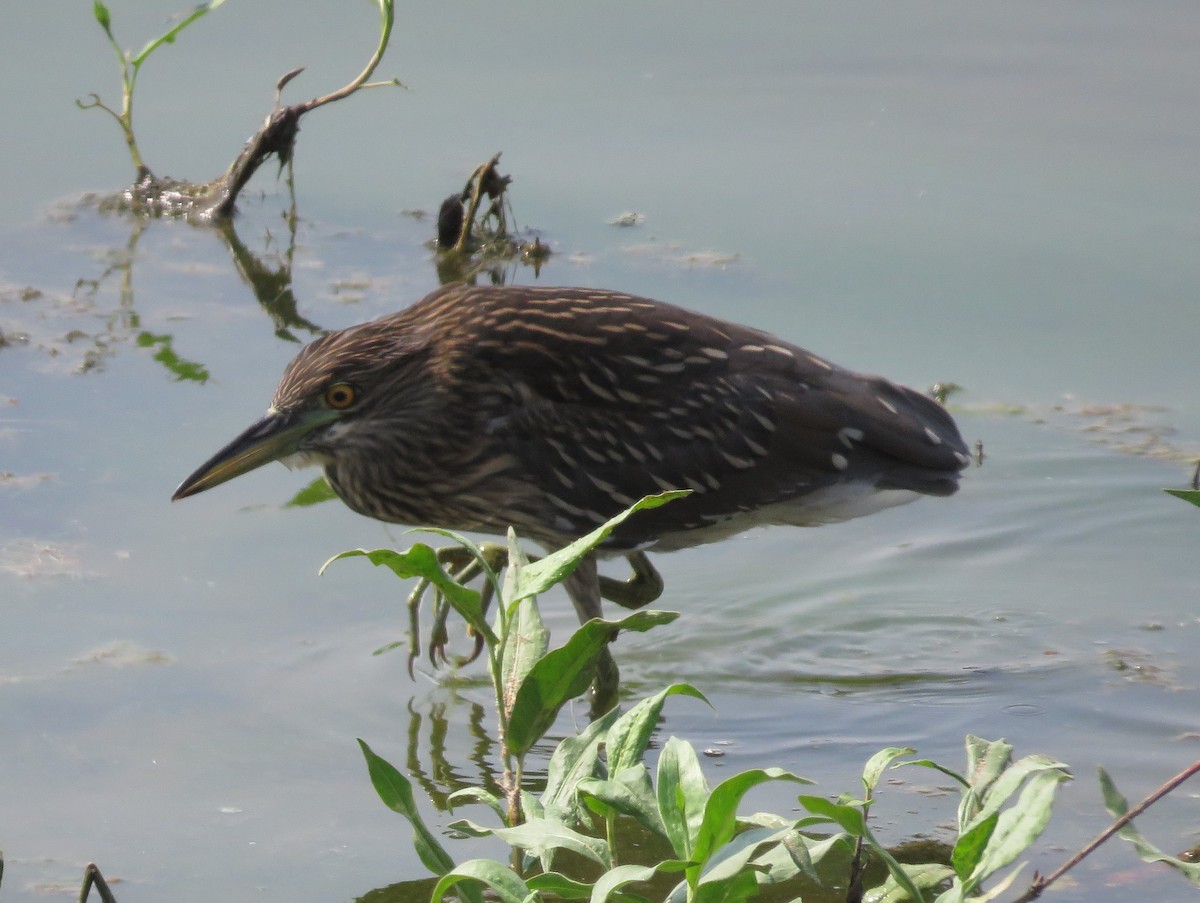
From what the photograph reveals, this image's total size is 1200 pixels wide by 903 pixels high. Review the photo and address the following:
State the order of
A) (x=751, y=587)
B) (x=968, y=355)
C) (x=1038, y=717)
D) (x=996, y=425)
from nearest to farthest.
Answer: (x=1038, y=717) < (x=751, y=587) < (x=996, y=425) < (x=968, y=355)

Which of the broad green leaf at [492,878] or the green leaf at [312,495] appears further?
the green leaf at [312,495]

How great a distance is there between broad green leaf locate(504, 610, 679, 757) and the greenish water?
115cm

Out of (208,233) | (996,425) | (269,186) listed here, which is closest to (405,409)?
(996,425)

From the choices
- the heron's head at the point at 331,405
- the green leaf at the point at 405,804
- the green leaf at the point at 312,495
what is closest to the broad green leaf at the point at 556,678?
the green leaf at the point at 405,804

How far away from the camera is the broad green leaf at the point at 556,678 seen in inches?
122

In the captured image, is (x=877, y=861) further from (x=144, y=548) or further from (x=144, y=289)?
(x=144, y=289)

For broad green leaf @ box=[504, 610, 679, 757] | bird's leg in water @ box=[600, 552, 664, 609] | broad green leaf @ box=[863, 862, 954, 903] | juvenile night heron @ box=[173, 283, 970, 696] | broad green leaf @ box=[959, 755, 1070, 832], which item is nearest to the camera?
broad green leaf @ box=[959, 755, 1070, 832]

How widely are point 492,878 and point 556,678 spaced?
394mm

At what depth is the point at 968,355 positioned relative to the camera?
290 inches

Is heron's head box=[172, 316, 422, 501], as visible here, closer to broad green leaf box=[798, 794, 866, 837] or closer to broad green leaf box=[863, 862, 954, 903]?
broad green leaf box=[863, 862, 954, 903]

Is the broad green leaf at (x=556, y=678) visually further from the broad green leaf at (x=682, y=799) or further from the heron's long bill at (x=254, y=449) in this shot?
the heron's long bill at (x=254, y=449)

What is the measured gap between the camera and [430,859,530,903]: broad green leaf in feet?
9.48

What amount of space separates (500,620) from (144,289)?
5.10m

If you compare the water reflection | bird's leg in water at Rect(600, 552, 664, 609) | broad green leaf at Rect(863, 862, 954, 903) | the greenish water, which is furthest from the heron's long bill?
broad green leaf at Rect(863, 862, 954, 903)
